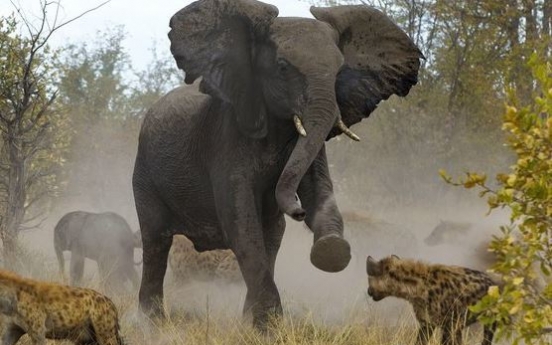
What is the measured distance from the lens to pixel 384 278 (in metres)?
6.71

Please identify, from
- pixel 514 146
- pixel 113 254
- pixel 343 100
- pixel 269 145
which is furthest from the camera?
pixel 113 254

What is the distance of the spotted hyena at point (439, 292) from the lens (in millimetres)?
6484

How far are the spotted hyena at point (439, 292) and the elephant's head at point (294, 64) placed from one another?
821mm

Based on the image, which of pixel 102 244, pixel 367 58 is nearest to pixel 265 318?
pixel 367 58

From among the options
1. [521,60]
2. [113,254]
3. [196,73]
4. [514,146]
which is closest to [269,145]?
[196,73]

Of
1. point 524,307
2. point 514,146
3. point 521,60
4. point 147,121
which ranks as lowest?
point 524,307

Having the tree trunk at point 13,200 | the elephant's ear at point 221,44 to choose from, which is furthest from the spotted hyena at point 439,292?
the tree trunk at point 13,200

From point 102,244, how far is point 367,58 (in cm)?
571

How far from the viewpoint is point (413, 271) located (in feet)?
21.7

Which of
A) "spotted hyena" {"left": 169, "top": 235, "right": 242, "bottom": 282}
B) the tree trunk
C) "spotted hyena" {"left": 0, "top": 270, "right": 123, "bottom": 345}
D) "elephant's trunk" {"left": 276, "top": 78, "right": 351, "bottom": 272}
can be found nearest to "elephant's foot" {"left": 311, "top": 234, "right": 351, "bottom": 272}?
"elephant's trunk" {"left": 276, "top": 78, "right": 351, "bottom": 272}

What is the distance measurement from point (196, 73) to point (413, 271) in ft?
8.42

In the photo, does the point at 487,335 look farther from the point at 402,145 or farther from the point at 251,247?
the point at 402,145

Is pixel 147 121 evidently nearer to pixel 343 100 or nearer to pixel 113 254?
pixel 343 100

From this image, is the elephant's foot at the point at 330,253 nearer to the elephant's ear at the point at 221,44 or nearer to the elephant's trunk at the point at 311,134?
the elephant's trunk at the point at 311,134
